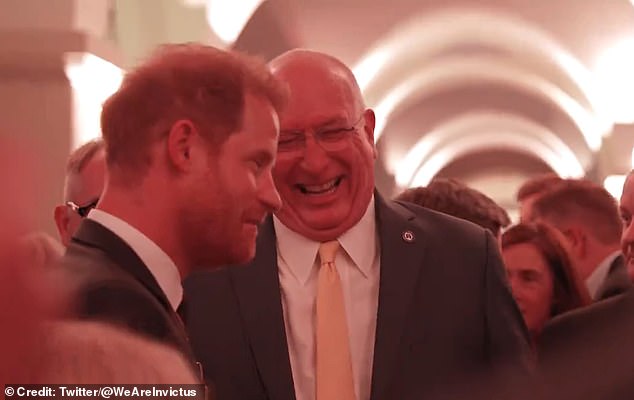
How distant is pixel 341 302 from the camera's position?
2.79 metres

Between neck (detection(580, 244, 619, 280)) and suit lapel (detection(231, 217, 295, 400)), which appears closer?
suit lapel (detection(231, 217, 295, 400))

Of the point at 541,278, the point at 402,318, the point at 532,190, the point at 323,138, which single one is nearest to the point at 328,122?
the point at 323,138

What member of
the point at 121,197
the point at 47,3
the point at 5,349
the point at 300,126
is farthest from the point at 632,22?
the point at 5,349

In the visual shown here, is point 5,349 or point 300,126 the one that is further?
point 300,126

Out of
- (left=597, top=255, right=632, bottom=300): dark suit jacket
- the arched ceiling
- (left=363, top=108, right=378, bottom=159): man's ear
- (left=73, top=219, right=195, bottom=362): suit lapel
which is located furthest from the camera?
the arched ceiling

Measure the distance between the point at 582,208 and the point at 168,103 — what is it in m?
2.94

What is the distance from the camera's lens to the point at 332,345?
2.71 m

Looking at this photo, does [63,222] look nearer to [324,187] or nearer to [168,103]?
[324,187]

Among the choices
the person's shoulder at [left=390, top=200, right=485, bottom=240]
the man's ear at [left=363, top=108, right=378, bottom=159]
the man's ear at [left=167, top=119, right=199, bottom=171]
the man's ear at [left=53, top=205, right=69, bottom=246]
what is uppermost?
the man's ear at [left=363, top=108, right=378, bottom=159]

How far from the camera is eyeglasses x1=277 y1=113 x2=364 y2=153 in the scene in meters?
2.93

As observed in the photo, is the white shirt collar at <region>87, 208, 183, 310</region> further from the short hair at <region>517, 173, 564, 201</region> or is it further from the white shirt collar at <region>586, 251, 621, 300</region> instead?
the short hair at <region>517, 173, 564, 201</region>

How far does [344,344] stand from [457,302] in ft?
0.96

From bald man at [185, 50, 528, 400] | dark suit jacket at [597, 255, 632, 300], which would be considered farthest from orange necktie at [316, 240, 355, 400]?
dark suit jacket at [597, 255, 632, 300]

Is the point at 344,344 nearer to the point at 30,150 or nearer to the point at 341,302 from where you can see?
the point at 341,302
